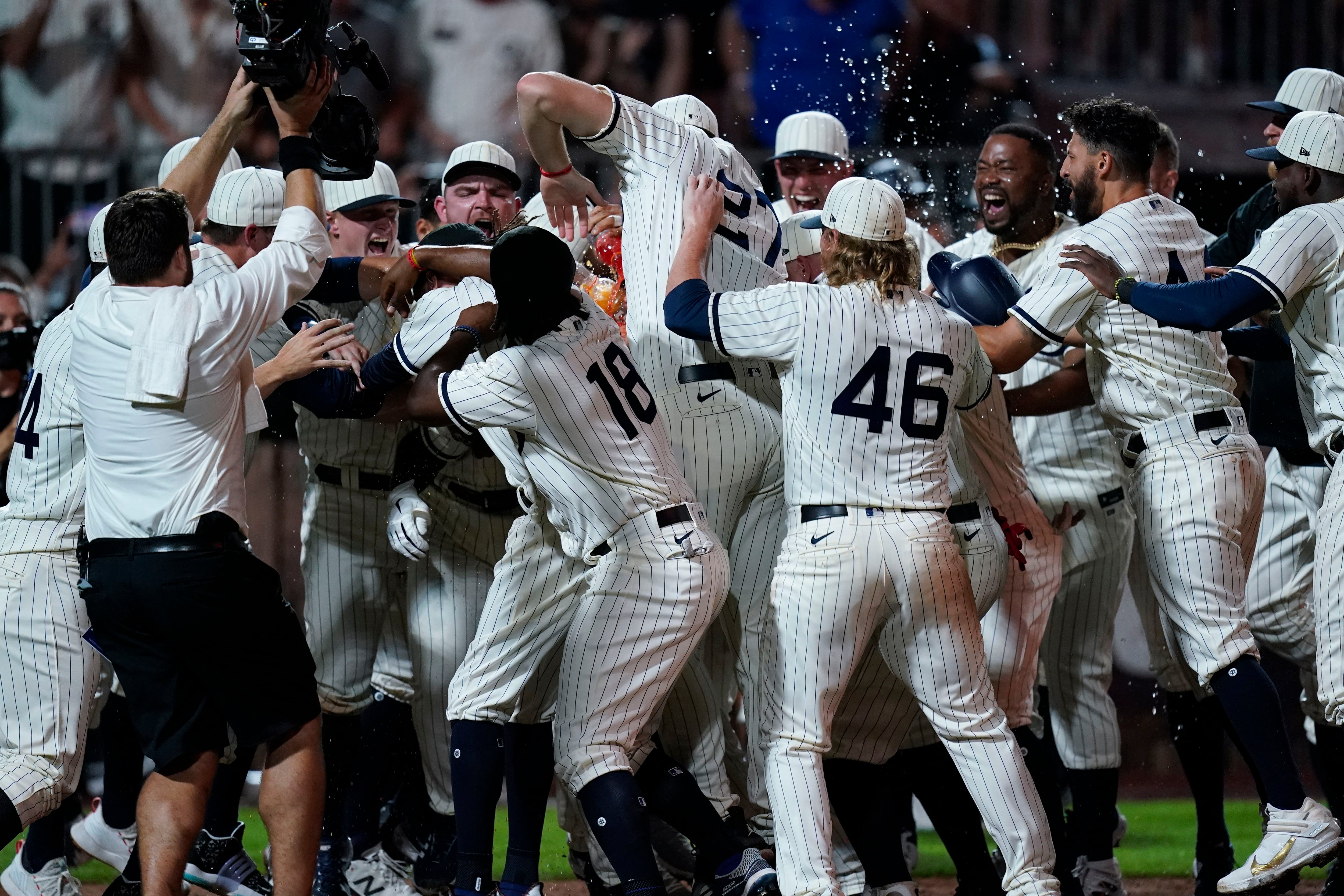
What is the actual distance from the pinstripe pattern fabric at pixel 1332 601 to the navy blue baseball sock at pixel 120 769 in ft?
11.9

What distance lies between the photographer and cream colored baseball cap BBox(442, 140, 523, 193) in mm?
5652

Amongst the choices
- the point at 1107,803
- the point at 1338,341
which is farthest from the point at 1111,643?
the point at 1338,341

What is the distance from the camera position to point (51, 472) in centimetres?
446

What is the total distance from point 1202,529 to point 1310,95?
1.84 meters

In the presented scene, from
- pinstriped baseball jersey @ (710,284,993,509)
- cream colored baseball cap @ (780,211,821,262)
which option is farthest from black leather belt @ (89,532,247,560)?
cream colored baseball cap @ (780,211,821,262)

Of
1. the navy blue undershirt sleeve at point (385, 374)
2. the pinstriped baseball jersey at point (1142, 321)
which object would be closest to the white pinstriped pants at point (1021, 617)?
the pinstriped baseball jersey at point (1142, 321)

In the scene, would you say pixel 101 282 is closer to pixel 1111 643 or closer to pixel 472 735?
pixel 472 735

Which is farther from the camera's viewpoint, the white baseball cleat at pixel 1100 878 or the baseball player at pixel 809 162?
the baseball player at pixel 809 162

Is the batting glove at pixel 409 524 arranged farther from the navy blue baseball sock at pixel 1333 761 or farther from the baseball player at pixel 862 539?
the navy blue baseball sock at pixel 1333 761

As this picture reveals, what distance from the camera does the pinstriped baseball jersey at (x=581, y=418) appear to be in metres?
3.96

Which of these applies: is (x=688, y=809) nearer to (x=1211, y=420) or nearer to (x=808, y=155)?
(x=1211, y=420)

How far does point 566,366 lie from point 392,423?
34.7 inches

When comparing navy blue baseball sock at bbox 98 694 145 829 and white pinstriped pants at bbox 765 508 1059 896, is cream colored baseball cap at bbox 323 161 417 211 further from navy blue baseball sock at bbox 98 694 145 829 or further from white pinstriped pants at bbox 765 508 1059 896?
white pinstriped pants at bbox 765 508 1059 896

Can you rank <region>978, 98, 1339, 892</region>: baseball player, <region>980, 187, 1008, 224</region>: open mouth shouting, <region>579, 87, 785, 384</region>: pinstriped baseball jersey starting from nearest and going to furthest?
<region>978, 98, 1339, 892</region>: baseball player, <region>579, 87, 785, 384</region>: pinstriped baseball jersey, <region>980, 187, 1008, 224</region>: open mouth shouting
